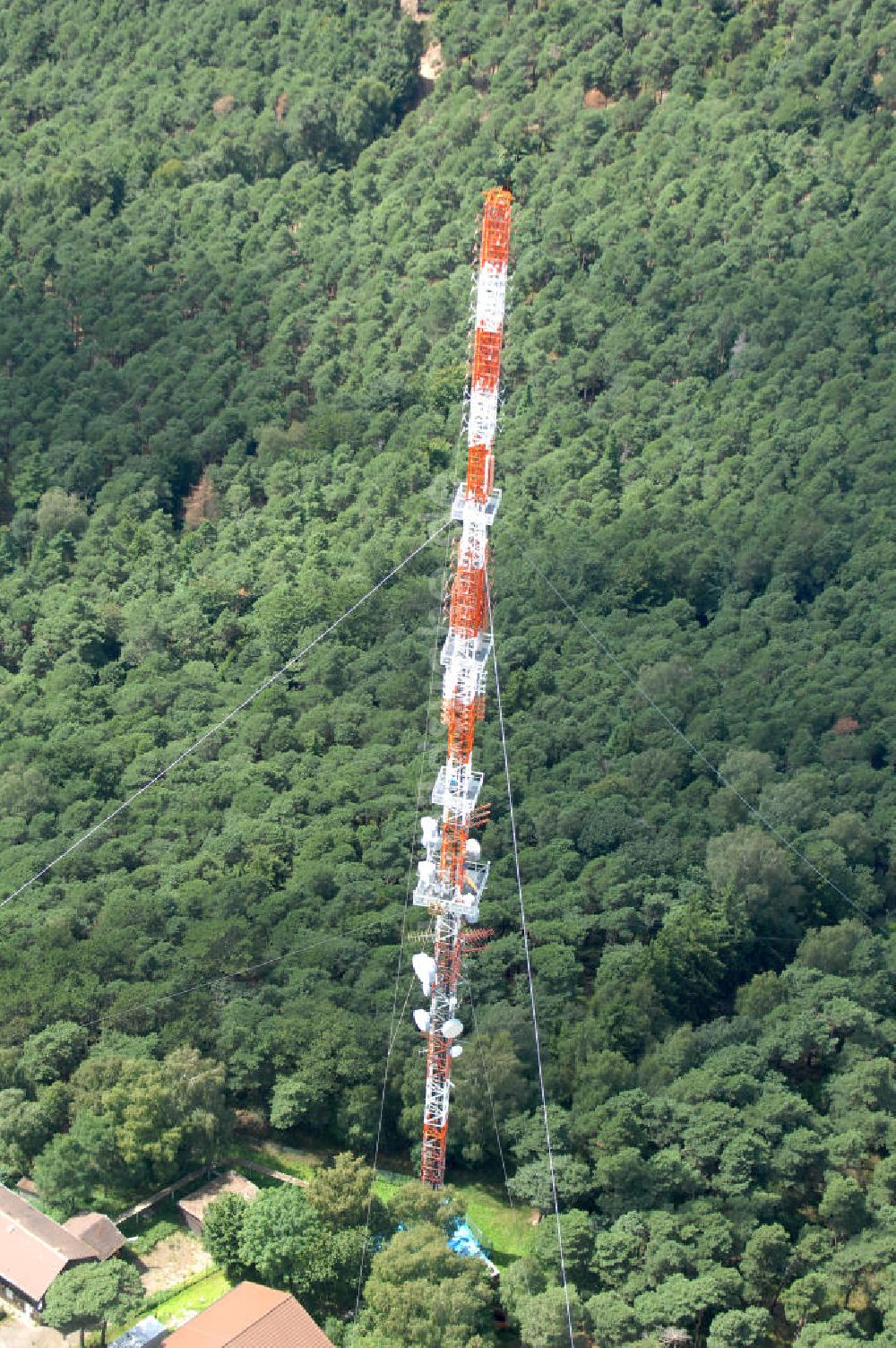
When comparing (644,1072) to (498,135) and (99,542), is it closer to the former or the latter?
(99,542)

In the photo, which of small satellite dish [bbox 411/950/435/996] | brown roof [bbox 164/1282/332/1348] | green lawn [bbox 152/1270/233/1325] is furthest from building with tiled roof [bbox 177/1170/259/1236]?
Result: small satellite dish [bbox 411/950/435/996]

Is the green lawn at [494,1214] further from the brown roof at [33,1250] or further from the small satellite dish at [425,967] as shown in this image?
the brown roof at [33,1250]

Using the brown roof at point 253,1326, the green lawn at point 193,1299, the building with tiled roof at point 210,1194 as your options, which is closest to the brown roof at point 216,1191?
the building with tiled roof at point 210,1194

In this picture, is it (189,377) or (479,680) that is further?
(189,377)

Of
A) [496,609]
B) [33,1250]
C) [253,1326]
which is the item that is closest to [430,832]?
[253,1326]

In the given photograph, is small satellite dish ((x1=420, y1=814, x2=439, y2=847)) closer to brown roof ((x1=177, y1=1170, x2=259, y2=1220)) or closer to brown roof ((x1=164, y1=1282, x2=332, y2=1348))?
brown roof ((x1=177, y1=1170, x2=259, y2=1220))

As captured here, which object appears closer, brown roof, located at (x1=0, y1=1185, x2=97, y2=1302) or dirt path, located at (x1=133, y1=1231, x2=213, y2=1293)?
brown roof, located at (x1=0, y1=1185, x2=97, y2=1302)

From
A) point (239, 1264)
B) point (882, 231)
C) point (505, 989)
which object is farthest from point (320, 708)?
point (882, 231)
